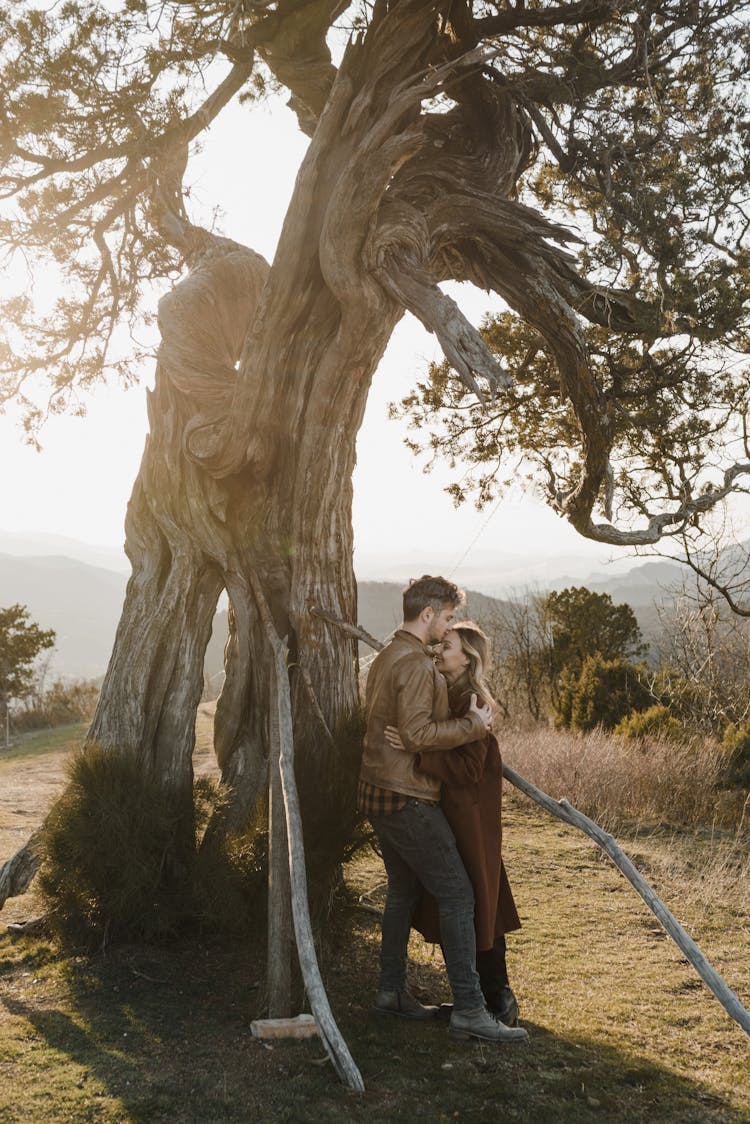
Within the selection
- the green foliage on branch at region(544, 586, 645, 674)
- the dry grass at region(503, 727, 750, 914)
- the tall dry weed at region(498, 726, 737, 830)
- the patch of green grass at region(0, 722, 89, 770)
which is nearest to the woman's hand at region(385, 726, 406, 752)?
the dry grass at region(503, 727, 750, 914)

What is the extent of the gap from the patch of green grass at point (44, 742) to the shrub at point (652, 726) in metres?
8.81

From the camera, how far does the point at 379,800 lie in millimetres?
4168

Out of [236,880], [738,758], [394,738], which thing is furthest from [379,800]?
[738,758]

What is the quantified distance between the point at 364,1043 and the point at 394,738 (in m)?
1.43

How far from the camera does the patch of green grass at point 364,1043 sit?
3.55m

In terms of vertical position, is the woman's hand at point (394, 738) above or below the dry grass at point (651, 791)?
above

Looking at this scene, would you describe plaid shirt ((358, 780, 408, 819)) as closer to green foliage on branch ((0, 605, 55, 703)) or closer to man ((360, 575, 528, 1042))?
man ((360, 575, 528, 1042))

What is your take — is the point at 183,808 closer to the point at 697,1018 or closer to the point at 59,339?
the point at 697,1018

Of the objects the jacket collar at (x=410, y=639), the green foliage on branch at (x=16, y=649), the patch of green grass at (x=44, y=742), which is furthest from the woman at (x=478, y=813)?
the green foliage on branch at (x=16, y=649)

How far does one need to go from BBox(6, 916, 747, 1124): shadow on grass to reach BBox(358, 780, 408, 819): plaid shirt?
1.07 metres

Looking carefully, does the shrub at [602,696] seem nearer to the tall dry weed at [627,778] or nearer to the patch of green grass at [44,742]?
the tall dry weed at [627,778]

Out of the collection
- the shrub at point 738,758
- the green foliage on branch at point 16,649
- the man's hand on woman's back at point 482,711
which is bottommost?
the shrub at point 738,758

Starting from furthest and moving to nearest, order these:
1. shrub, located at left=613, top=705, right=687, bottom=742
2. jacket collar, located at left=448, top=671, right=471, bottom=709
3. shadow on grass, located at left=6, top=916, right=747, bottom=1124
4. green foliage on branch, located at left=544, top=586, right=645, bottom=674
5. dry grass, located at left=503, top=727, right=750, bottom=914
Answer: green foliage on branch, located at left=544, top=586, right=645, bottom=674 < shrub, located at left=613, top=705, right=687, bottom=742 < dry grass, located at left=503, top=727, right=750, bottom=914 < jacket collar, located at left=448, top=671, right=471, bottom=709 < shadow on grass, located at left=6, top=916, right=747, bottom=1124

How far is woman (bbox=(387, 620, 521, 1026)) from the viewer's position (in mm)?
4109
